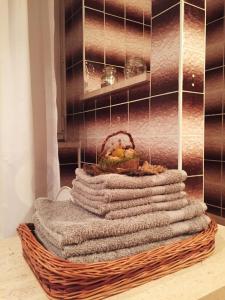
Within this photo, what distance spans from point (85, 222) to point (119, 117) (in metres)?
0.59

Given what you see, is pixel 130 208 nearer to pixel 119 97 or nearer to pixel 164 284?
pixel 164 284

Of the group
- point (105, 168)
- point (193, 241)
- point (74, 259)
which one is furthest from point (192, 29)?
→ point (74, 259)

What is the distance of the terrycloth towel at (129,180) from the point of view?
53 cm

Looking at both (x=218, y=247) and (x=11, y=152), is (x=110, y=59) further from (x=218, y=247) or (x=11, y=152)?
(x=218, y=247)

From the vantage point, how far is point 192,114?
0.79 m

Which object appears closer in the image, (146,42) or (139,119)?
(139,119)

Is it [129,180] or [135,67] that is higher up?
[135,67]

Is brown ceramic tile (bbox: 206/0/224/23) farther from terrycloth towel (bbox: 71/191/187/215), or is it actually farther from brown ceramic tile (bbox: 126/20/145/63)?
terrycloth towel (bbox: 71/191/187/215)

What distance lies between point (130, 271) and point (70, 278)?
0.11 metres

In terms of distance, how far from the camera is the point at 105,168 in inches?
25.8

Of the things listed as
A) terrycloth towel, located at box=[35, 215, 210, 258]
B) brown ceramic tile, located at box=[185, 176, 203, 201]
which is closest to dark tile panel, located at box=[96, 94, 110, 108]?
brown ceramic tile, located at box=[185, 176, 203, 201]

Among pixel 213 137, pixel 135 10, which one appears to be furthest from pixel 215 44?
pixel 135 10

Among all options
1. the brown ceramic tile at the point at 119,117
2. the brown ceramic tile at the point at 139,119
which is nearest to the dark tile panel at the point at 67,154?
the brown ceramic tile at the point at 119,117

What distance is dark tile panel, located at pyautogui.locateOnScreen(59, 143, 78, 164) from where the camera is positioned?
4.43 ft
